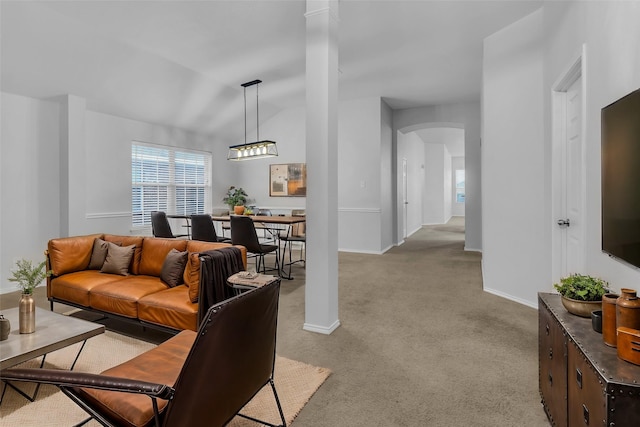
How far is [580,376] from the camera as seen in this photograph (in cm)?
133

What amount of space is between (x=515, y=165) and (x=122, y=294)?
13.1ft

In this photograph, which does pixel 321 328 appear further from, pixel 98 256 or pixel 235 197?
pixel 235 197

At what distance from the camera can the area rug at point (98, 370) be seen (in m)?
1.83

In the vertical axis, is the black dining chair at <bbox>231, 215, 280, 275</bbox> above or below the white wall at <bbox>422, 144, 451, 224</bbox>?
below

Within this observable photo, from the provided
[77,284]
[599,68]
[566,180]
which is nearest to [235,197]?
[77,284]

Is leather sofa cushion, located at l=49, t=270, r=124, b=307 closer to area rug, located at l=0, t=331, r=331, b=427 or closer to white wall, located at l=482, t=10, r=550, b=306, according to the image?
area rug, located at l=0, t=331, r=331, b=427

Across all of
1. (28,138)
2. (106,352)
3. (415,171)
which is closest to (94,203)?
(28,138)

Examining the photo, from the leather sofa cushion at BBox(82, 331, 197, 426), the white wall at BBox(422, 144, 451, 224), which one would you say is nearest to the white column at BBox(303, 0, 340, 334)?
the leather sofa cushion at BBox(82, 331, 197, 426)

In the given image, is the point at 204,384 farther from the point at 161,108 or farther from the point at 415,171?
the point at 415,171

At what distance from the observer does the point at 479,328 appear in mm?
3025

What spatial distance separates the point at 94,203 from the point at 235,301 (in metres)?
4.90

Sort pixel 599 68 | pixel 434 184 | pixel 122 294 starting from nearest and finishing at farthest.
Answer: pixel 599 68 → pixel 122 294 → pixel 434 184

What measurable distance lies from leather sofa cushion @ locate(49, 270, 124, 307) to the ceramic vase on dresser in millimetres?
882

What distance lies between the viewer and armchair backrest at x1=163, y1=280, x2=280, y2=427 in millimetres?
1196
